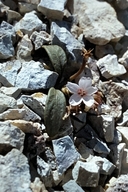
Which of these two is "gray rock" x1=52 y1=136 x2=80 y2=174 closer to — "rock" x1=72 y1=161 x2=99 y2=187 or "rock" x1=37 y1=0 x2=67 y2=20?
"rock" x1=72 y1=161 x2=99 y2=187

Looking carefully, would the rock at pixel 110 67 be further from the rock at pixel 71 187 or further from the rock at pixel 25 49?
the rock at pixel 71 187

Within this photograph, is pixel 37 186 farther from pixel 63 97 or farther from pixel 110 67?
pixel 110 67

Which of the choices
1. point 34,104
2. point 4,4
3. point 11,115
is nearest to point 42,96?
point 34,104

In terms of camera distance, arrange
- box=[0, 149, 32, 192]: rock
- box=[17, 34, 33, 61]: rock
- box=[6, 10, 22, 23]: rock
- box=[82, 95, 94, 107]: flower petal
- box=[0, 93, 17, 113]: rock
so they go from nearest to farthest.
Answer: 1. box=[0, 149, 32, 192]: rock
2. box=[0, 93, 17, 113]: rock
3. box=[82, 95, 94, 107]: flower petal
4. box=[17, 34, 33, 61]: rock
5. box=[6, 10, 22, 23]: rock

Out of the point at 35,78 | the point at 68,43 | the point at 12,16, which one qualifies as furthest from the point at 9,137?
the point at 12,16

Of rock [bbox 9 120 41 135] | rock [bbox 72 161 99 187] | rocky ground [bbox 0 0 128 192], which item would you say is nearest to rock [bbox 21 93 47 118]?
rocky ground [bbox 0 0 128 192]
